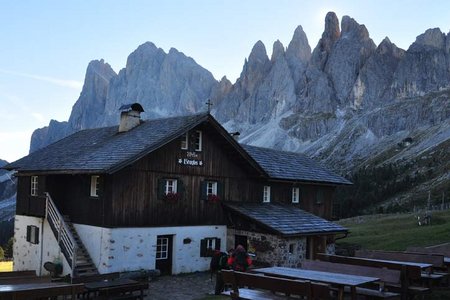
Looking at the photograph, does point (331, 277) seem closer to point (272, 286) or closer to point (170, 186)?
point (272, 286)

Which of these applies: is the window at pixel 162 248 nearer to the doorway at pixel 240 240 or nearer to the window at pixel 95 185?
the window at pixel 95 185

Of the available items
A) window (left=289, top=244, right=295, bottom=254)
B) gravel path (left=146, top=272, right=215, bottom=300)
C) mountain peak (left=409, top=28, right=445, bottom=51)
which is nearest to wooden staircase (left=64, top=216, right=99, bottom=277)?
gravel path (left=146, top=272, right=215, bottom=300)

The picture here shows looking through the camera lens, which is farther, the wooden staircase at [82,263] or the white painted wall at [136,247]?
the white painted wall at [136,247]

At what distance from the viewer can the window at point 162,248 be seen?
76.6 feet

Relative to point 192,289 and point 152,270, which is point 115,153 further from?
point 192,289

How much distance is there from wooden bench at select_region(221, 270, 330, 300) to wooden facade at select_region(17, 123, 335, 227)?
429 inches

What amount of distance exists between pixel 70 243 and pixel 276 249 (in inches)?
379

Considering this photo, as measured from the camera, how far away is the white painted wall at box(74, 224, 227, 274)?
2128 centimetres

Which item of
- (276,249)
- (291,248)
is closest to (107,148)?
(276,249)

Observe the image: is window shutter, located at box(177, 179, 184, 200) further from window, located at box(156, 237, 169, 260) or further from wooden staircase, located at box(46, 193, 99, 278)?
wooden staircase, located at box(46, 193, 99, 278)

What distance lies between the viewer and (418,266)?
510 inches

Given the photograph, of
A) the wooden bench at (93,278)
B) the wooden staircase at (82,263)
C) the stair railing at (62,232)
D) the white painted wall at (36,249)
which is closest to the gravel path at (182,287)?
the wooden bench at (93,278)

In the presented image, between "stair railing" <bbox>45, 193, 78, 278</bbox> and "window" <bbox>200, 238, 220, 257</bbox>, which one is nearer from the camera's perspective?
"stair railing" <bbox>45, 193, 78, 278</bbox>

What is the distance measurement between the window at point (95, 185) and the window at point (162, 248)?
12.2 ft
